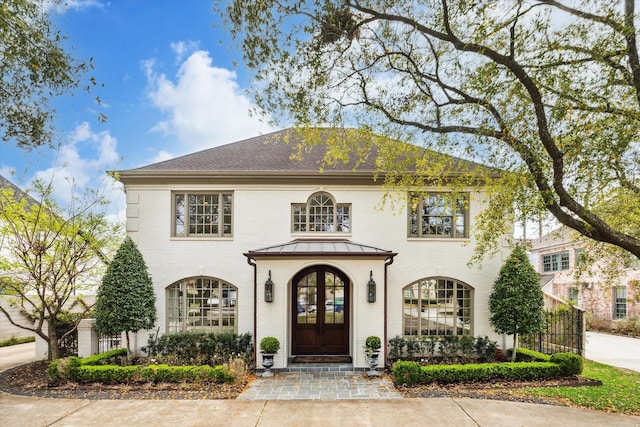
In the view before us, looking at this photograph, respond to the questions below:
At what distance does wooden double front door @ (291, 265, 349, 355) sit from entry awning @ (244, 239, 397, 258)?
905 millimetres

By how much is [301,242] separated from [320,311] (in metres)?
2.18

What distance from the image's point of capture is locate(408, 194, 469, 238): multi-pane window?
34.9ft

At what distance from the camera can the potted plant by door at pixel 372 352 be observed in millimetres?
8602

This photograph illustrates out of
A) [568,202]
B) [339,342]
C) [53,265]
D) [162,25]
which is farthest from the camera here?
[339,342]

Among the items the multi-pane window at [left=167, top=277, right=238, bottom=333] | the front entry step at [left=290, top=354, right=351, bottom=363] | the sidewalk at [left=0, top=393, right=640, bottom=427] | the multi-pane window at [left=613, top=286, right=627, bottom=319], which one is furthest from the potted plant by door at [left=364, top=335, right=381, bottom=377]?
the multi-pane window at [left=613, top=286, right=627, bottom=319]

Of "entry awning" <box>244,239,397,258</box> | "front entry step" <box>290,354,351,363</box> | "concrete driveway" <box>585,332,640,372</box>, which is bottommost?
"concrete driveway" <box>585,332,640,372</box>

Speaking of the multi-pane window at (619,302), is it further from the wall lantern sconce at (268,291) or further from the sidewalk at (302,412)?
the wall lantern sconce at (268,291)

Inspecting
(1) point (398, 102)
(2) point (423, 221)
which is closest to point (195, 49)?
(1) point (398, 102)

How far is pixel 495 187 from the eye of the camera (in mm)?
8156

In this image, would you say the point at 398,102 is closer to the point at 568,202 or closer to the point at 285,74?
the point at 285,74

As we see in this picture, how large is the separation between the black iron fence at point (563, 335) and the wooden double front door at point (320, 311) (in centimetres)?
634

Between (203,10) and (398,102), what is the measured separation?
484 cm

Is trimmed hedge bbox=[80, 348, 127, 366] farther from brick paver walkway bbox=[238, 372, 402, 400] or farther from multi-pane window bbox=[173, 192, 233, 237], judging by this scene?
brick paver walkway bbox=[238, 372, 402, 400]

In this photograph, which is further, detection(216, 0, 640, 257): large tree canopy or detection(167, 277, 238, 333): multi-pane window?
detection(167, 277, 238, 333): multi-pane window
